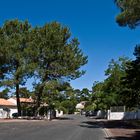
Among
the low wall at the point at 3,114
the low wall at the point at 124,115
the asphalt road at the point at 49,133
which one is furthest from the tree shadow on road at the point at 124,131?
the low wall at the point at 3,114

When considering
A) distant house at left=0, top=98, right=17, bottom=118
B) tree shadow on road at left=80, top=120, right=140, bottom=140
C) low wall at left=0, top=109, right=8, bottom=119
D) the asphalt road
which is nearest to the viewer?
the asphalt road

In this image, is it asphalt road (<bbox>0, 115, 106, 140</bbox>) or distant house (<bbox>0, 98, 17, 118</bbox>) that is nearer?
asphalt road (<bbox>0, 115, 106, 140</bbox>)

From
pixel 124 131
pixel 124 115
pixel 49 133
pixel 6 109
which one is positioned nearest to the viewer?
pixel 49 133

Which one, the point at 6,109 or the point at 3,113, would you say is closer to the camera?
the point at 3,113

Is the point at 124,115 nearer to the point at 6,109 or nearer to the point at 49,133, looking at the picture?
the point at 6,109

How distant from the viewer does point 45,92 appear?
72875 mm

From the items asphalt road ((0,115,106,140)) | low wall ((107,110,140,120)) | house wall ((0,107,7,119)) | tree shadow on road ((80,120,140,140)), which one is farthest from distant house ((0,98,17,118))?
asphalt road ((0,115,106,140))

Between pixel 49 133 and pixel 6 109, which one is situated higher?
pixel 6 109

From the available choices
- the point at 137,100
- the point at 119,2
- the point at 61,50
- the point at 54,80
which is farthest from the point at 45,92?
the point at 119,2

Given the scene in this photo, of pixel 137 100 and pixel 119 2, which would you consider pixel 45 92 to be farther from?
pixel 119 2

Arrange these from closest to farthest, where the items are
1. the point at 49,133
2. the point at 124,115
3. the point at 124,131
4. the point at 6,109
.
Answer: the point at 49,133 → the point at 124,131 → the point at 124,115 → the point at 6,109

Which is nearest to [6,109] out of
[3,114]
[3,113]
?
[3,113]

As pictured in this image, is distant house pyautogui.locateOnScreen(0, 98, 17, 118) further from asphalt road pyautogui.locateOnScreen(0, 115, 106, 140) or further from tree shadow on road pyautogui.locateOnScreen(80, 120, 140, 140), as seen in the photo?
asphalt road pyautogui.locateOnScreen(0, 115, 106, 140)

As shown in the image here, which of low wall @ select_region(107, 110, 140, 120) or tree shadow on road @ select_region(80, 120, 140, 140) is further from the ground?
low wall @ select_region(107, 110, 140, 120)
